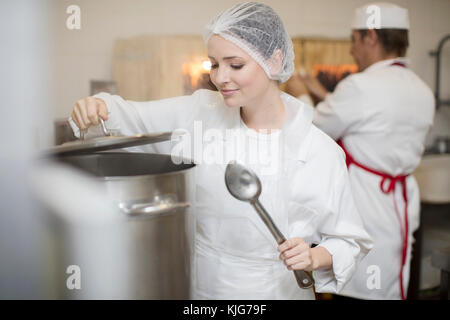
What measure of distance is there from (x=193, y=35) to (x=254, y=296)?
28.5 inches

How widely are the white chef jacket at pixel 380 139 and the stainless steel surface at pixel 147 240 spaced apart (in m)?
0.72

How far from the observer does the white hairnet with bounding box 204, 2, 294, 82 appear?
2.51 feet

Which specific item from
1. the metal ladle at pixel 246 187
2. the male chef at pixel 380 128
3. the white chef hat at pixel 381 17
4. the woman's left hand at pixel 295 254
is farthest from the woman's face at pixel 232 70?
the white chef hat at pixel 381 17

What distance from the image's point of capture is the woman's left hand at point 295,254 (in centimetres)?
72

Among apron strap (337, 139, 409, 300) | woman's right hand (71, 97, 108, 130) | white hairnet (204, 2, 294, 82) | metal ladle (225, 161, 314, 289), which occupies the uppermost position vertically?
white hairnet (204, 2, 294, 82)

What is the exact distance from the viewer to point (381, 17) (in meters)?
1.24

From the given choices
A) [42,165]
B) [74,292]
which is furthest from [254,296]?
[42,165]

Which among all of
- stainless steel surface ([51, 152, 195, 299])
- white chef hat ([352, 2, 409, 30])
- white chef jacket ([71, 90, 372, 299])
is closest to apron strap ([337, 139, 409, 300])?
white chef hat ([352, 2, 409, 30])

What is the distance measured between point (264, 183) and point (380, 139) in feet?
1.88

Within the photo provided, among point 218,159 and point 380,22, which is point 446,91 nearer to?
point 380,22

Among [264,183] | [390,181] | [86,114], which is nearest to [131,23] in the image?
[86,114]

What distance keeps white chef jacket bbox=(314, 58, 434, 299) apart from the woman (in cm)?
41

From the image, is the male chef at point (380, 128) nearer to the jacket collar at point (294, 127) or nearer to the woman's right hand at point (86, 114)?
the jacket collar at point (294, 127)

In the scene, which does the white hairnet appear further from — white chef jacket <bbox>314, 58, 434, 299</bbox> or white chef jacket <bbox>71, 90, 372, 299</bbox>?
white chef jacket <bbox>314, 58, 434, 299</bbox>
